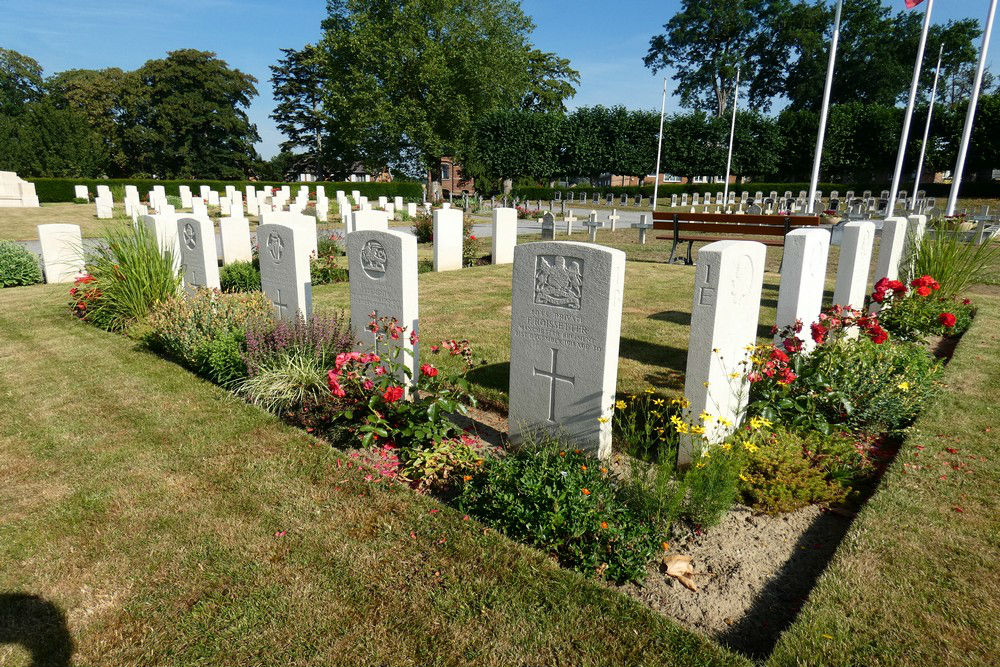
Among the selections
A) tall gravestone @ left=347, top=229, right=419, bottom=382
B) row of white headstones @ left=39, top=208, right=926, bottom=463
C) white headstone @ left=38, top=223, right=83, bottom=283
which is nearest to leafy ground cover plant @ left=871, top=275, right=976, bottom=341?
row of white headstones @ left=39, top=208, right=926, bottom=463

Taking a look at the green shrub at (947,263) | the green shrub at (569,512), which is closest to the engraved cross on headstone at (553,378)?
the green shrub at (569,512)

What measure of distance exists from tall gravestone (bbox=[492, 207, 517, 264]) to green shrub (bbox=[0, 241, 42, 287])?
9615 mm

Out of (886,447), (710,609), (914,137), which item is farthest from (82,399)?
(914,137)

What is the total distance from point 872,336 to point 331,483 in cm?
443

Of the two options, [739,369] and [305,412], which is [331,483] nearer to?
[305,412]

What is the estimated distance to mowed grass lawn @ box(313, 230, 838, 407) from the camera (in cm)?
582

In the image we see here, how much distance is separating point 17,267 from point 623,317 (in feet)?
38.2

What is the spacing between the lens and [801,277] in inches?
194

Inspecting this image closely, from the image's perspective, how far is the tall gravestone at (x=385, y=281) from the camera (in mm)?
4781

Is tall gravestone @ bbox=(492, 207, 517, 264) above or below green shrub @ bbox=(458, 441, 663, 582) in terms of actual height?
above

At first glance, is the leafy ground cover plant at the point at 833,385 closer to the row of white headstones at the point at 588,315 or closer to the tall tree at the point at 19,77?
the row of white headstones at the point at 588,315

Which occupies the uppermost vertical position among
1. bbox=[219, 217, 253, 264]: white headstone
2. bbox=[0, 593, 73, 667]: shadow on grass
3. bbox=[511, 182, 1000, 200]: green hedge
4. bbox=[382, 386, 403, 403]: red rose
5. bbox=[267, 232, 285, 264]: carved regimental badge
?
bbox=[511, 182, 1000, 200]: green hedge

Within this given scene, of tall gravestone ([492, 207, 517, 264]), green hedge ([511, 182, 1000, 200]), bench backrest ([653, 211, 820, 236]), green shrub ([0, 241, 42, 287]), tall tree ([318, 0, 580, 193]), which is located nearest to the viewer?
green shrub ([0, 241, 42, 287])

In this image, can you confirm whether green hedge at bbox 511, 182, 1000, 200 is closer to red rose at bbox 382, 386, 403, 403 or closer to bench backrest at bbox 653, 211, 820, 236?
bench backrest at bbox 653, 211, 820, 236
